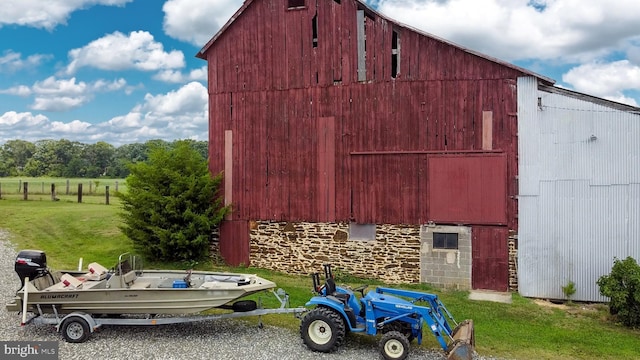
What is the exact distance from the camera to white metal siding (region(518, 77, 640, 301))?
12.4 m

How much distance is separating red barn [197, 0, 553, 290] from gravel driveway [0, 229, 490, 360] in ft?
18.0

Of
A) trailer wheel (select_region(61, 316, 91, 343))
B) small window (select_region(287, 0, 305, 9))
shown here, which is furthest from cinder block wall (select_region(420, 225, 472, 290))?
trailer wheel (select_region(61, 316, 91, 343))

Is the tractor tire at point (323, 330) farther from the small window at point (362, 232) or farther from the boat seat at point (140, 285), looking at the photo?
the small window at point (362, 232)

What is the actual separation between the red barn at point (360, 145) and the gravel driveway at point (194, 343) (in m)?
5.49

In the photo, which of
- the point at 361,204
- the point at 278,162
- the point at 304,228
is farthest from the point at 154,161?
the point at 361,204

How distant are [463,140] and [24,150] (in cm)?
9083

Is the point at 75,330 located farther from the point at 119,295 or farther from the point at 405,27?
the point at 405,27

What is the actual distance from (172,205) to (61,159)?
2945 inches

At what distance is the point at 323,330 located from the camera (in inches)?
330

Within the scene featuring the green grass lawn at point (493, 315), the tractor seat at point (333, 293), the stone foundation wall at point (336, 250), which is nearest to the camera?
the tractor seat at point (333, 293)

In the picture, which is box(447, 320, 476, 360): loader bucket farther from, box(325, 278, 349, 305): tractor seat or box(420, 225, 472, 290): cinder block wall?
box(420, 225, 472, 290): cinder block wall

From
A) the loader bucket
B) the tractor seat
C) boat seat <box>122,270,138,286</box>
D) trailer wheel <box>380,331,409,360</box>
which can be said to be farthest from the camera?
boat seat <box>122,270,138,286</box>

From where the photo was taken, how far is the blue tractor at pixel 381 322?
7934 mm

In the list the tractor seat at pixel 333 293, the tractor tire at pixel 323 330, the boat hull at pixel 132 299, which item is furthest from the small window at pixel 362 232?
the tractor tire at pixel 323 330
